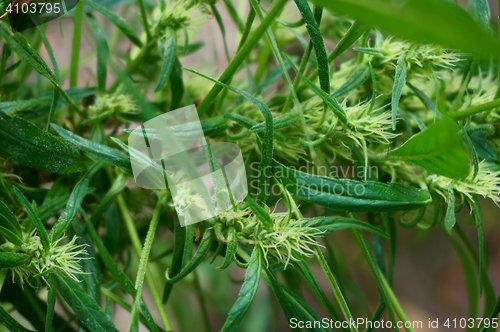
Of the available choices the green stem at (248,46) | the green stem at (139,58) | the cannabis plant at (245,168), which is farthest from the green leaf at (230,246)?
the green stem at (139,58)

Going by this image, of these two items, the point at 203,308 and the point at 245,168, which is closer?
the point at 245,168

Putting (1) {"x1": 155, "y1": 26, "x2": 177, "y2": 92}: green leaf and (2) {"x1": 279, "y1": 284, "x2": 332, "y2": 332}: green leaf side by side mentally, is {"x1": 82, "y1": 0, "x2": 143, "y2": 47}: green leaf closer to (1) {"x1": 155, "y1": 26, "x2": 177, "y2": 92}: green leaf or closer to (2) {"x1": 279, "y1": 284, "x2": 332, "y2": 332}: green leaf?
(1) {"x1": 155, "y1": 26, "x2": 177, "y2": 92}: green leaf

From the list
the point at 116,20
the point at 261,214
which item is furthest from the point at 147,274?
the point at 116,20

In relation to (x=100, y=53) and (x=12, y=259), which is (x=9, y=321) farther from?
(x=100, y=53)

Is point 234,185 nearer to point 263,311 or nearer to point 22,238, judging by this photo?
point 22,238

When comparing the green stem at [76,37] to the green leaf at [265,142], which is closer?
the green leaf at [265,142]

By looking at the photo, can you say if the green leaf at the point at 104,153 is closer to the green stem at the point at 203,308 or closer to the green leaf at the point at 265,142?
the green leaf at the point at 265,142
